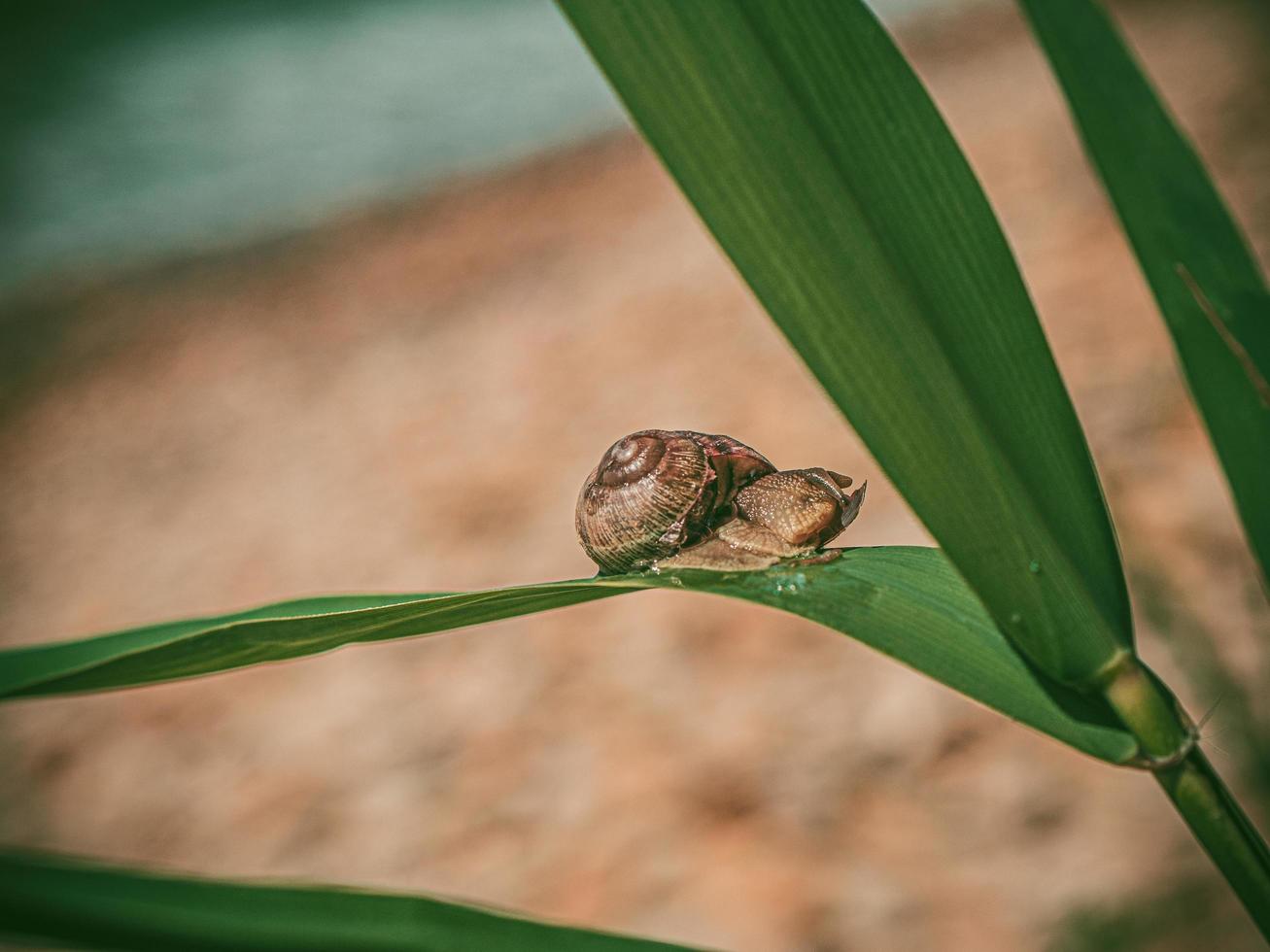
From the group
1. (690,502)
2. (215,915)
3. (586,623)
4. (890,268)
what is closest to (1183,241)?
(890,268)

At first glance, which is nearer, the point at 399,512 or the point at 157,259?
the point at 399,512

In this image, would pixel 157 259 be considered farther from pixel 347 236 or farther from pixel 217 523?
pixel 217 523

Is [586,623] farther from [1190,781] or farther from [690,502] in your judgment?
[1190,781]

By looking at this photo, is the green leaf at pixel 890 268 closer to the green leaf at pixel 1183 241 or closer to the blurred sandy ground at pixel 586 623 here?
the green leaf at pixel 1183 241

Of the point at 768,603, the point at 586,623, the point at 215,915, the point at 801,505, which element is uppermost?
the point at 215,915

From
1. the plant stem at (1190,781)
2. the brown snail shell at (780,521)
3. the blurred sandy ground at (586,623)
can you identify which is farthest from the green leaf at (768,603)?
the blurred sandy ground at (586,623)

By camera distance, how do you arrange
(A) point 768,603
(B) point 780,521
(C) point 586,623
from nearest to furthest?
(A) point 768,603 → (B) point 780,521 → (C) point 586,623

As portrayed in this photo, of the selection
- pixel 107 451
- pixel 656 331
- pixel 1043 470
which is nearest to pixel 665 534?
pixel 1043 470
